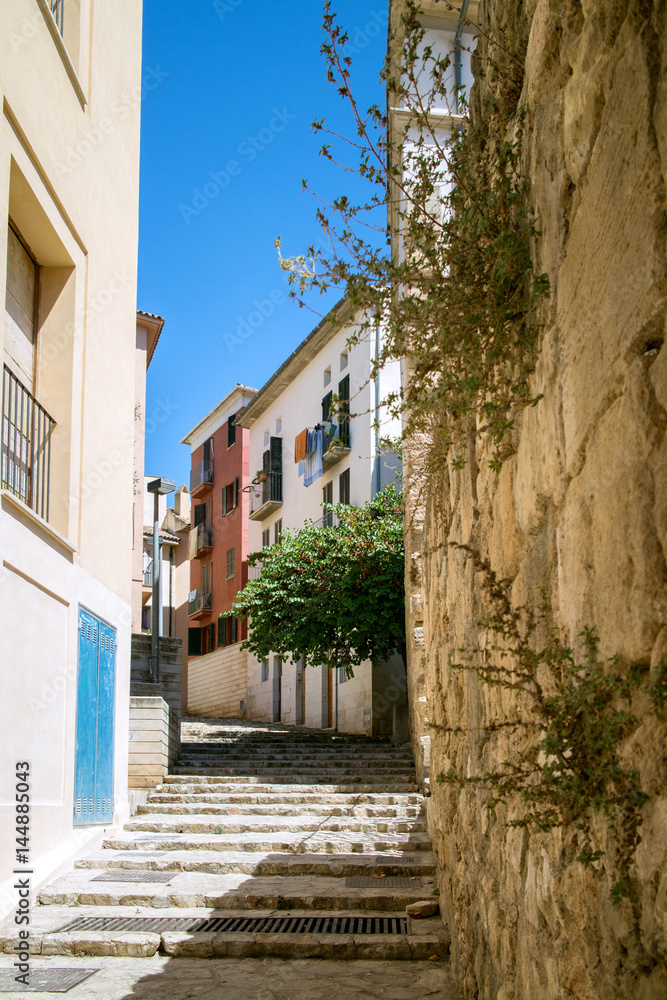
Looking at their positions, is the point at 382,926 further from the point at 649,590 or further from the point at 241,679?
the point at 241,679

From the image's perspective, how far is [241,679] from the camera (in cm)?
3422

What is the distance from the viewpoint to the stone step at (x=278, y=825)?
10.5 meters

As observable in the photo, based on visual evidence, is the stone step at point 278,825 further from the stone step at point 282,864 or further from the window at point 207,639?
the window at point 207,639

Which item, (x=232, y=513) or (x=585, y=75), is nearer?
(x=585, y=75)

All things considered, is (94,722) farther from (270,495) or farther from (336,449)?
(270,495)

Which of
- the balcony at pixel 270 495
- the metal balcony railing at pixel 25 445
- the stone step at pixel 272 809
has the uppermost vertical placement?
the balcony at pixel 270 495

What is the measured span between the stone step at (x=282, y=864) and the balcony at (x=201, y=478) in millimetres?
31356

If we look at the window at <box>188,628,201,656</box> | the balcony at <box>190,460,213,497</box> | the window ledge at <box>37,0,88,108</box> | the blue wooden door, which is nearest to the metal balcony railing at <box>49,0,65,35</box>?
the window ledge at <box>37,0,88,108</box>

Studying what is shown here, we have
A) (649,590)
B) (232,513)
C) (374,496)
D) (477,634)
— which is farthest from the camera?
(232,513)

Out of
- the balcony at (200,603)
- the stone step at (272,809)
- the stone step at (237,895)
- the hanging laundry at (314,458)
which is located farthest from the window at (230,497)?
the stone step at (237,895)

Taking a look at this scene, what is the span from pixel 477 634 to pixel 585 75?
7.48 ft

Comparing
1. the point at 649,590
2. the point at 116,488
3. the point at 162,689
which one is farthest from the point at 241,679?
the point at 649,590

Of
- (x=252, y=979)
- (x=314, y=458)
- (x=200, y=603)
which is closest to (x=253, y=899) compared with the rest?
(x=252, y=979)

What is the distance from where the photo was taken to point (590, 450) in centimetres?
227
